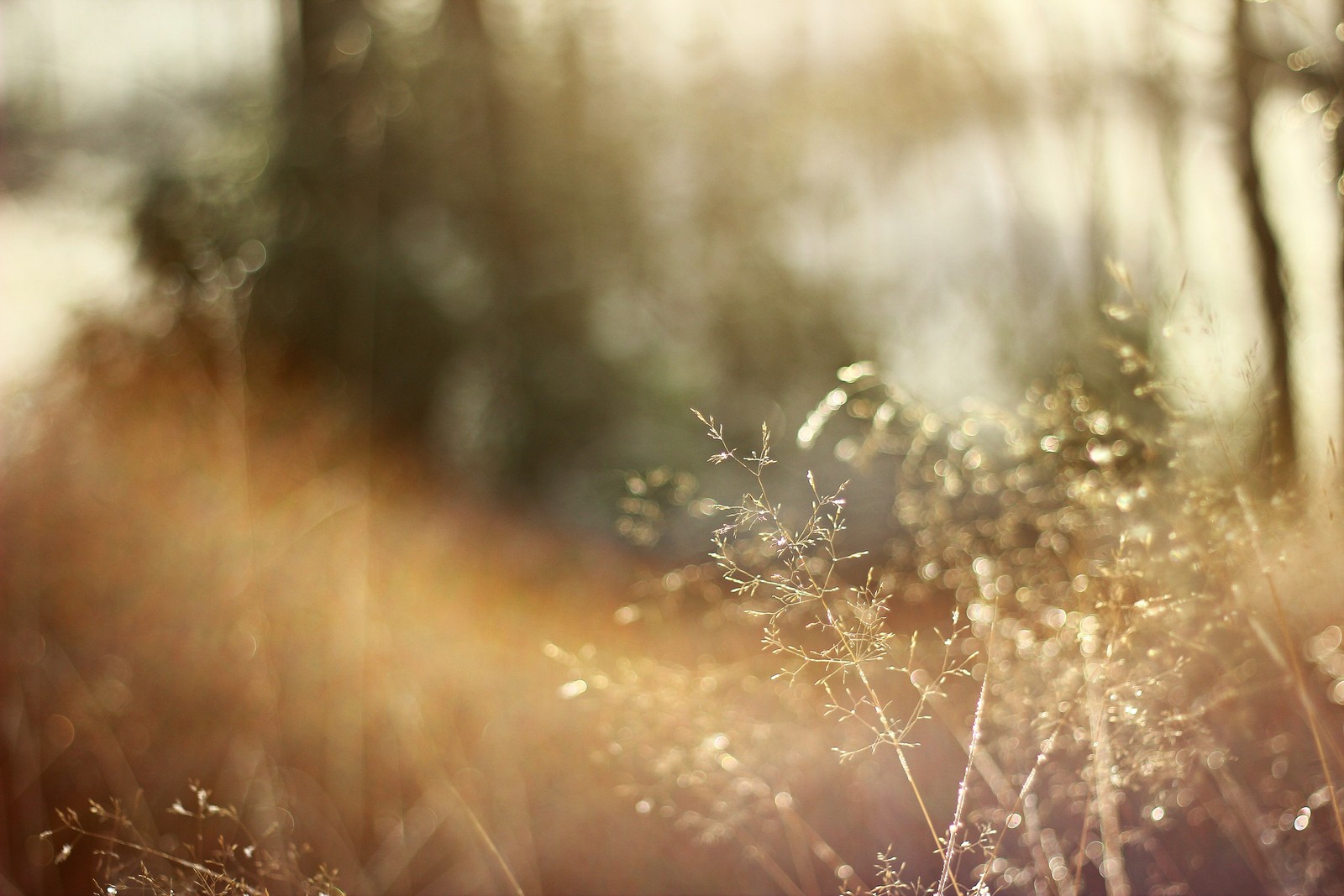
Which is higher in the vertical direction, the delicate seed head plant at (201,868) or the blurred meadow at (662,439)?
the blurred meadow at (662,439)

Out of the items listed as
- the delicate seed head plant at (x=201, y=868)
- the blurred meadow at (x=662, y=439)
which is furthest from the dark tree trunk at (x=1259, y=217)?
the delicate seed head plant at (x=201, y=868)

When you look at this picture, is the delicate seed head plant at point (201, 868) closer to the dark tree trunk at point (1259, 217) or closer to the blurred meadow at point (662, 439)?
the blurred meadow at point (662, 439)

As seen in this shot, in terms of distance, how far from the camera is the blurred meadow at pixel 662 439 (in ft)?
2.49

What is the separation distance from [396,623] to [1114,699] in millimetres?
1286

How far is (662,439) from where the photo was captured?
159 cm

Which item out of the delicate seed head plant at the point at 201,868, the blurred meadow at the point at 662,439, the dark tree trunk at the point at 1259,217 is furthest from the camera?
the dark tree trunk at the point at 1259,217

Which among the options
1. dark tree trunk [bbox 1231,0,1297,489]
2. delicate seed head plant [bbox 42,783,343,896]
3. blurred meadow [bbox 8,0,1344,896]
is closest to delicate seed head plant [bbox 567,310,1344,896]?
blurred meadow [bbox 8,0,1344,896]

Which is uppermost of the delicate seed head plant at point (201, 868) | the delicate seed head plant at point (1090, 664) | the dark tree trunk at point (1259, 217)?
the dark tree trunk at point (1259, 217)

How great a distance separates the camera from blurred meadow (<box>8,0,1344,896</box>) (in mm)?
760

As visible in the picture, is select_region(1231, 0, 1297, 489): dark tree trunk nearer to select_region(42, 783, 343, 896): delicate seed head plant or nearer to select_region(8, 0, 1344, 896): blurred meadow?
select_region(8, 0, 1344, 896): blurred meadow

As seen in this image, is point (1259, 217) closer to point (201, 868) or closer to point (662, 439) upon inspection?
point (662, 439)

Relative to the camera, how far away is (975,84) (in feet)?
4.61

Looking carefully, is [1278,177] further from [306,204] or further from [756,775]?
[306,204]

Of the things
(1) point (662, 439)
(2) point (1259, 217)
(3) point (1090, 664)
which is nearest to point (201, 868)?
(3) point (1090, 664)
